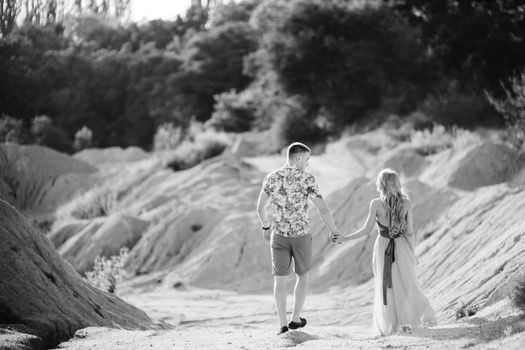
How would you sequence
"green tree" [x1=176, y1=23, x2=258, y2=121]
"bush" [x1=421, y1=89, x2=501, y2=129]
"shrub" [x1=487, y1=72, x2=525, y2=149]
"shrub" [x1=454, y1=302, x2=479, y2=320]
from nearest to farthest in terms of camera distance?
"shrub" [x1=454, y1=302, x2=479, y2=320]
"shrub" [x1=487, y1=72, x2=525, y2=149]
"bush" [x1=421, y1=89, x2=501, y2=129]
"green tree" [x1=176, y1=23, x2=258, y2=121]

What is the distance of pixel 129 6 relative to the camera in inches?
1242

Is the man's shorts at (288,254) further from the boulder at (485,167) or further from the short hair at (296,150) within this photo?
Result: the boulder at (485,167)

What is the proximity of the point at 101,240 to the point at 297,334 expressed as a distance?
1086 cm

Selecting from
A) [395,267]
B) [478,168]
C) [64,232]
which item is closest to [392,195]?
[395,267]

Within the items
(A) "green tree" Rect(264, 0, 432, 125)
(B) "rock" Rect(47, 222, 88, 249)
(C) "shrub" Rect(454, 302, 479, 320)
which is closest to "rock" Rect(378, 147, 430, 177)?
(A) "green tree" Rect(264, 0, 432, 125)

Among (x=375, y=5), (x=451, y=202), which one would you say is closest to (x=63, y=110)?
(x=375, y=5)

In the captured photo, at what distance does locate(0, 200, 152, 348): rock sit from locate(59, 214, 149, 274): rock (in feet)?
25.7

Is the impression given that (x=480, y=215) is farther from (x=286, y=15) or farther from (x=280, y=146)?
(x=286, y=15)

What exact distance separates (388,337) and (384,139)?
14533 mm

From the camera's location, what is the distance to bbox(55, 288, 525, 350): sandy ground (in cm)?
652

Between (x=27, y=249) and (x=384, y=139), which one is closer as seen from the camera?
(x=27, y=249)

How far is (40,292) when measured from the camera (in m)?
7.88

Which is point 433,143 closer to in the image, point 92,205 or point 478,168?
point 478,168

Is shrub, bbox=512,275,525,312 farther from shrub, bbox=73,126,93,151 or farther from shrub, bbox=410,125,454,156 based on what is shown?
shrub, bbox=73,126,93,151
